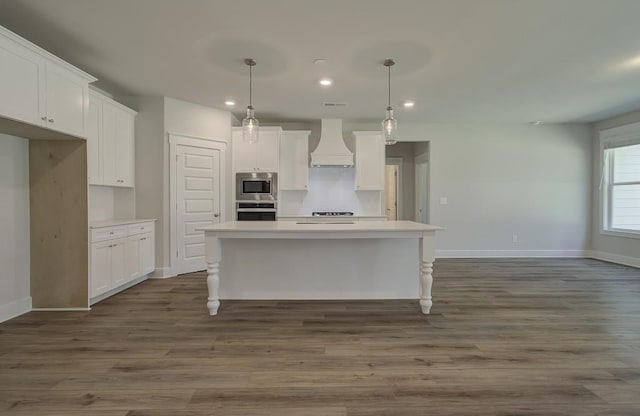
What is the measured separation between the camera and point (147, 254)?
4418mm

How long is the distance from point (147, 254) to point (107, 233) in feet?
2.89

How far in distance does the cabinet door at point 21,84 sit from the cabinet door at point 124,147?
147 centimetres

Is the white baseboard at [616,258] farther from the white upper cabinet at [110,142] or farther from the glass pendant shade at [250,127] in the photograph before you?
the white upper cabinet at [110,142]

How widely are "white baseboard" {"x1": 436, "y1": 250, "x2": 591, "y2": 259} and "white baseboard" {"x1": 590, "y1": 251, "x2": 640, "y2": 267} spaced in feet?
0.44

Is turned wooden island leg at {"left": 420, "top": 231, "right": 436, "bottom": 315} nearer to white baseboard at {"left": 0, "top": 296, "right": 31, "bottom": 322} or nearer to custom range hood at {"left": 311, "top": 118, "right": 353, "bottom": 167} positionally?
custom range hood at {"left": 311, "top": 118, "right": 353, "bottom": 167}

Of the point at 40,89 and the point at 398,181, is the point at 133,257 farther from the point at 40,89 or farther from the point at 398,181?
the point at 398,181

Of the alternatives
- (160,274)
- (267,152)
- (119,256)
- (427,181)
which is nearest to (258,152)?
(267,152)

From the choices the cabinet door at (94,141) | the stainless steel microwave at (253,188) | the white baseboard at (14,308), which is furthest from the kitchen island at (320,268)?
the stainless steel microwave at (253,188)

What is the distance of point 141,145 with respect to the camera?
4.68 metres

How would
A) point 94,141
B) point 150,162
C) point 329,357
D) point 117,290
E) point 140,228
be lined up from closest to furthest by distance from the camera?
1. point 329,357
2. point 94,141
3. point 117,290
4. point 140,228
5. point 150,162

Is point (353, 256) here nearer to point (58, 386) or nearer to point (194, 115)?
point (58, 386)

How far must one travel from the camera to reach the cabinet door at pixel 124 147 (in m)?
4.24

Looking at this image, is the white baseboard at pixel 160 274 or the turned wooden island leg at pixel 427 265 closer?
the turned wooden island leg at pixel 427 265

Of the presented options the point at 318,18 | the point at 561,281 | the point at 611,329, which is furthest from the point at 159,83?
the point at 561,281
